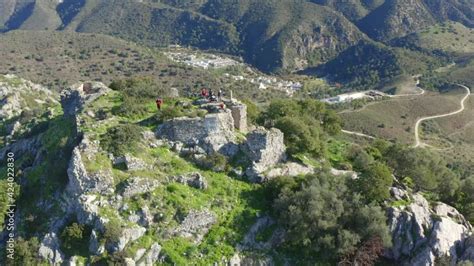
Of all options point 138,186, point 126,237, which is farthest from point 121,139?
point 126,237

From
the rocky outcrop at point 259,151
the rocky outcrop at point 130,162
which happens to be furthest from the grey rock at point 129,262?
the rocky outcrop at point 259,151

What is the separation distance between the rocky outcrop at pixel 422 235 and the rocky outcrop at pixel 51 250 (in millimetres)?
22002

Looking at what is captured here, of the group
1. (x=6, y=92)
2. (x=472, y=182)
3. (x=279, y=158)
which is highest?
(x=279, y=158)

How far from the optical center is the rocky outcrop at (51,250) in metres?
31.3

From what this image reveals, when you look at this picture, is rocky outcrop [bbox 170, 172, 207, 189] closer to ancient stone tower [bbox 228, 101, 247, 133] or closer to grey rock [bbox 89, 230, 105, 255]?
grey rock [bbox 89, 230, 105, 255]

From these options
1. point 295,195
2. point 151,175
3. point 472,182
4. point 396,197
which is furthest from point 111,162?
point 472,182

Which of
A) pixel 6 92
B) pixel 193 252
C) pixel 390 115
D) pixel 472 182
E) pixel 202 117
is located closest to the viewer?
pixel 193 252

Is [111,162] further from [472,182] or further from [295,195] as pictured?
[472,182]

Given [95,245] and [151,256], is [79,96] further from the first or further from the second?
[151,256]

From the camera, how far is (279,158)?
1606 inches

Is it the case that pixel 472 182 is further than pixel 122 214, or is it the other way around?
pixel 472 182

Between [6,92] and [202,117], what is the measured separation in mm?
63409

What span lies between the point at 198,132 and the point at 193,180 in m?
4.24

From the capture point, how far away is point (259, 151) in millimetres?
38906
